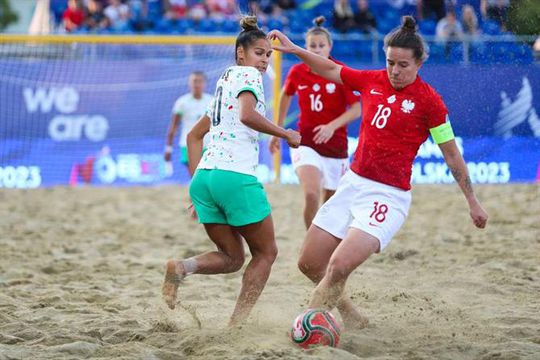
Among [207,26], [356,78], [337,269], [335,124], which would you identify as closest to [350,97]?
[335,124]

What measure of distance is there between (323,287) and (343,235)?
16.5 inches

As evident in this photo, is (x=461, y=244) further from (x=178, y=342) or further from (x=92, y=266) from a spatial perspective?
(x=178, y=342)

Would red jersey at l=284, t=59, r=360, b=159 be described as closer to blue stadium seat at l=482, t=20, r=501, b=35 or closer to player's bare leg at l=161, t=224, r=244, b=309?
player's bare leg at l=161, t=224, r=244, b=309

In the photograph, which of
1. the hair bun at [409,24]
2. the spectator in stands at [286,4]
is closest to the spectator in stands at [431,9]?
the spectator in stands at [286,4]

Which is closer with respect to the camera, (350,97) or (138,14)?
(350,97)

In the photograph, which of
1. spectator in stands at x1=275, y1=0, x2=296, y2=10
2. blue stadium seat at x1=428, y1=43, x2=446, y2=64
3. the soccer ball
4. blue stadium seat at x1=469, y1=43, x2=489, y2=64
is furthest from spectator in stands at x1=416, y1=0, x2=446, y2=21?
the soccer ball

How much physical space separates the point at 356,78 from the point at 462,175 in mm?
902

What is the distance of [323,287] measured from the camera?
4703 millimetres

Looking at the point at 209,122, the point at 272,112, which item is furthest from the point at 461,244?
the point at 272,112

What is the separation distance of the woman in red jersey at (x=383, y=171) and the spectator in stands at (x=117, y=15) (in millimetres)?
12225

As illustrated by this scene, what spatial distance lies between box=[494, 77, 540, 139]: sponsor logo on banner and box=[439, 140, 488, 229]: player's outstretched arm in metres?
6.17

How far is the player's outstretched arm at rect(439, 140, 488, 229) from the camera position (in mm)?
4793

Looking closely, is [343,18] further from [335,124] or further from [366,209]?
[366,209]

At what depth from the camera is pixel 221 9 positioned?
17.5 meters
